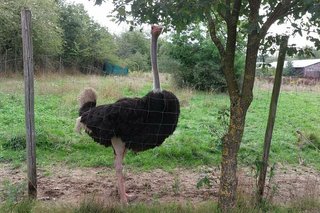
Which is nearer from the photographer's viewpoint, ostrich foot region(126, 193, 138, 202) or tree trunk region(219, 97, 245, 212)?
tree trunk region(219, 97, 245, 212)

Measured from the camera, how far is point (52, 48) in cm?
2469

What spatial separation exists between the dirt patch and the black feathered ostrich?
44 centimetres

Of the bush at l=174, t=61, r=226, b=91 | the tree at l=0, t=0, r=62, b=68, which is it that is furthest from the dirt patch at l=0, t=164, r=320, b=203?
the tree at l=0, t=0, r=62, b=68

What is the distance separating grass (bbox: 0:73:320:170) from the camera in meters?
6.17

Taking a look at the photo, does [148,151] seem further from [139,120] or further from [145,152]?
[139,120]

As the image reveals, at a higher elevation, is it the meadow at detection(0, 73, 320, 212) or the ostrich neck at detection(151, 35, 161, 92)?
the ostrich neck at detection(151, 35, 161, 92)

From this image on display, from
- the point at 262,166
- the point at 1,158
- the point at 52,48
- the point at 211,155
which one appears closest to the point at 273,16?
the point at 262,166

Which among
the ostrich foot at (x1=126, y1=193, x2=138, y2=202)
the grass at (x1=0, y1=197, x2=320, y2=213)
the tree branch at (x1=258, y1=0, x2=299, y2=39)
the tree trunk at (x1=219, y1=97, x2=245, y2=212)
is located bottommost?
the ostrich foot at (x1=126, y1=193, x2=138, y2=202)

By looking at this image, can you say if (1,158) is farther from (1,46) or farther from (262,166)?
(1,46)

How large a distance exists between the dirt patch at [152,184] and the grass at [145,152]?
292 millimetres

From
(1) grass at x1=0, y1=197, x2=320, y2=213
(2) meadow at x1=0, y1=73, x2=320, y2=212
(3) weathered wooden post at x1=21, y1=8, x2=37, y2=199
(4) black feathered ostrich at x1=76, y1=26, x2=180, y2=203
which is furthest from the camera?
(2) meadow at x1=0, y1=73, x2=320, y2=212

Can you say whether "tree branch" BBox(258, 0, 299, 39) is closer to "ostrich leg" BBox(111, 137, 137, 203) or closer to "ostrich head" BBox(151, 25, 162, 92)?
"ostrich head" BBox(151, 25, 162, 92)

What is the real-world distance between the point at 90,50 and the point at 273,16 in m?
29.2

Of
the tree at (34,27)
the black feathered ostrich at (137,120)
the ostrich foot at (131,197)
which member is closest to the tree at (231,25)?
the black feathered ostrich at (137,120)
